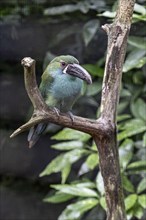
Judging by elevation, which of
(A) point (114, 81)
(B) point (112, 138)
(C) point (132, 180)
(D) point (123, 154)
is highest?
(A) point (114, 81)

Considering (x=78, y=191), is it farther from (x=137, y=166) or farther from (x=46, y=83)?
(x=46, y=83)

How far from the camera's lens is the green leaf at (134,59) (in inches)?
87.4

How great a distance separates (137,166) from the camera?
2.30m

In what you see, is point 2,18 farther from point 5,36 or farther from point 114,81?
point 114,81

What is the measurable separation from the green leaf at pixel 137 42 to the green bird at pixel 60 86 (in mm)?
610

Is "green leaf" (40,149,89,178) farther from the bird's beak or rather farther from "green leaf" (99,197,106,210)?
the bird's beak

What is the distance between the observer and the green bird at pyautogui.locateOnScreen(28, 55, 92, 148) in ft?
5.33

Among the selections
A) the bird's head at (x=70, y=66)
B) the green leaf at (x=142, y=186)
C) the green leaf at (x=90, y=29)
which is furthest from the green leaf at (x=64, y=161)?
the bird's head at (x=70, y=66)

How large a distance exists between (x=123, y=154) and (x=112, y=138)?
0.74m

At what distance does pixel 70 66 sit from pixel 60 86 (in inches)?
4.4

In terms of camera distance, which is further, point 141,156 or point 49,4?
point 49,4

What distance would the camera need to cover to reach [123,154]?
222 centimetres

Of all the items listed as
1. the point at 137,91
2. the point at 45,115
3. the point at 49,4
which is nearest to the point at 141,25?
the point at 137,91

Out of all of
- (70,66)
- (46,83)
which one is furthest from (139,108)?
(70,66)
